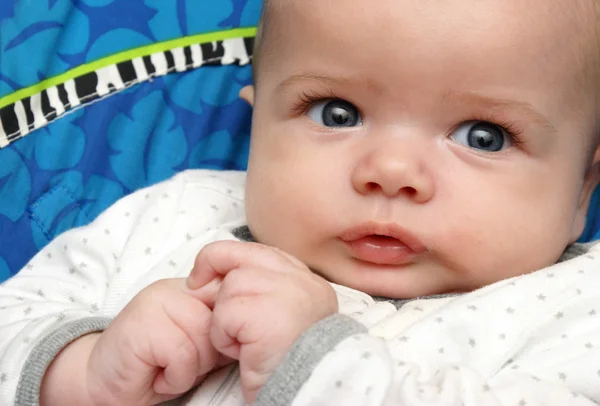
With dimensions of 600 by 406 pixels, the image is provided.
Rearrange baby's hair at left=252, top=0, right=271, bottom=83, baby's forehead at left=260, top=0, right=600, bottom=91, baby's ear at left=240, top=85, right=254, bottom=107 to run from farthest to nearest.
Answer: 1. baby's ear at left=240, top=85, right=254, bottom=107
2. baby's hair at left=252, top=0, right=271, bottom=83
3. baby's forehead at left=260, top=0, right=600, bottom=91

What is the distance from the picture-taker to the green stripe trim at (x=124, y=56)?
60.2 inches

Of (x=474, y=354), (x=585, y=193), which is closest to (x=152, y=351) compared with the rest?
(x=474, y=354)

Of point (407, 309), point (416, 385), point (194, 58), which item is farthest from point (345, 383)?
point (194, 58)

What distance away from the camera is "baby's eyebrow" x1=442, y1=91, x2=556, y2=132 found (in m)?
1.22

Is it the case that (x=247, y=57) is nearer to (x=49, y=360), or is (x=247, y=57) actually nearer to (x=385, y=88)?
(x=385, y=88)

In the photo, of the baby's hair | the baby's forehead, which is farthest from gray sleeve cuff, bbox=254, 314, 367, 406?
the baby's hair

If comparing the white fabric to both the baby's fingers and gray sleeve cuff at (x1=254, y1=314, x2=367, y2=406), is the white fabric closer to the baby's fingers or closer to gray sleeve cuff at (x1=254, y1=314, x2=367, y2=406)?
gray sleeve cuff at (x1=254, y1=314, x2=367, y2=406)

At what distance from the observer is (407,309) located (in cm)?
125

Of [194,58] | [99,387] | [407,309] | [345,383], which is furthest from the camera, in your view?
[194,58]

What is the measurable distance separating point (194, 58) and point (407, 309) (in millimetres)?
786

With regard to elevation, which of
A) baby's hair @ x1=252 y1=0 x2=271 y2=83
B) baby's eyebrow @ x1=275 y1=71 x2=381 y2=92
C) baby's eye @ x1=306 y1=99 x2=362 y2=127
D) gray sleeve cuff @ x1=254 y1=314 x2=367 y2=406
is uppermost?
baby's hair @ x1=252 y1=0 x2=271 y2=83

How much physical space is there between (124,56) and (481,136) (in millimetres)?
782

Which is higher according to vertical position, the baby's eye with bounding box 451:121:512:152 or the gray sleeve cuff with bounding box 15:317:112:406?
the baby's eye with bounding box 451:121:512:152

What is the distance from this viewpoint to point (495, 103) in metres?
1.24
